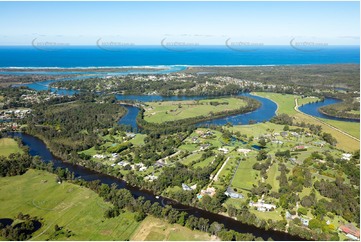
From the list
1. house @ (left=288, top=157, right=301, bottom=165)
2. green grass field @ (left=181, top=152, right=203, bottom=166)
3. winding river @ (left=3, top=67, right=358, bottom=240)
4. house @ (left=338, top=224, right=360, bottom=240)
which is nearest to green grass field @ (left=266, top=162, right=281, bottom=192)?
house @ (left=288, top=157, right=301, bottom=165)

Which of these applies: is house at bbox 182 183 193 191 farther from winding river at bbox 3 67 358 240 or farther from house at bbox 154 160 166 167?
house at bbox 154 160 166 167

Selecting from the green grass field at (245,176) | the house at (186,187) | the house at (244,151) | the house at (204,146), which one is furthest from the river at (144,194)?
the house at (244,151)

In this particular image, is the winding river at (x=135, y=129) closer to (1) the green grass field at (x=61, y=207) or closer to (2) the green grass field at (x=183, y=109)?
(1) the green grass field at (x=61, y=207)

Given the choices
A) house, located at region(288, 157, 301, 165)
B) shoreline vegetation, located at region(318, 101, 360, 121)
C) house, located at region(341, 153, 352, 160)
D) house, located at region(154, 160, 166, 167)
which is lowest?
house, located at region(154, 160, 166, 167)

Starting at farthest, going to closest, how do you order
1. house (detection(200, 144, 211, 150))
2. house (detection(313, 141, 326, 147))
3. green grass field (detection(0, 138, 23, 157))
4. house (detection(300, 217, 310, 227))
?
house (detection(313, 141, 326, 147)) → house (detection(200, 144, 211, 150)) → green grass field (detection(0, 138, 23, 157)) → house (detection(300, 217, 310, 227))

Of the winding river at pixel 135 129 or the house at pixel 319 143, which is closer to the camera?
the winding river at pixel 135 129

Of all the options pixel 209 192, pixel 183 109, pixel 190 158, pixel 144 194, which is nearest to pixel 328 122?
pixel 183 109

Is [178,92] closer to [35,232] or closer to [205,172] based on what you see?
[205,172]
